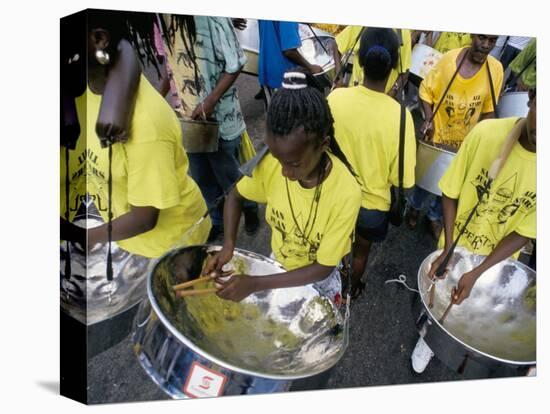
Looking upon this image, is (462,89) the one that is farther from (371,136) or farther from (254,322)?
(254,322)

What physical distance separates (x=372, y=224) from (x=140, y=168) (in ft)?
3.03

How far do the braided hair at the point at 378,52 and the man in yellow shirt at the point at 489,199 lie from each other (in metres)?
0.47

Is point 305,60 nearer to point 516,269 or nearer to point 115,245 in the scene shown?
point 115,245

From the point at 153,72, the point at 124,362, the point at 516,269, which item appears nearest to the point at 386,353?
the point at 516,269

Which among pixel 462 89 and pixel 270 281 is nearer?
pixel 270 281

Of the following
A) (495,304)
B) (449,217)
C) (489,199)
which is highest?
(489,199)

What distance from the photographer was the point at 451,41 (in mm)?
2256

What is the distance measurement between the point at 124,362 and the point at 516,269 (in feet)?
5.33

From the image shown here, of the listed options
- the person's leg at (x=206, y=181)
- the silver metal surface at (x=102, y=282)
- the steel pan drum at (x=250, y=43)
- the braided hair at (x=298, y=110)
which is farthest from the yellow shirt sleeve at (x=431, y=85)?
the silver metal surface at (x=102, y=282)

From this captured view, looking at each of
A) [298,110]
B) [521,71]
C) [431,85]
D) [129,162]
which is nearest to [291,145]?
[298,110]

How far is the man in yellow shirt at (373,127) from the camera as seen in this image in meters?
1.98

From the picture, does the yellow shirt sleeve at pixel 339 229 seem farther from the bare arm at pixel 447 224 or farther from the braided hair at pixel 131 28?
the braided hair at pixel 131 28

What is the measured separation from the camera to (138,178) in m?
1.79

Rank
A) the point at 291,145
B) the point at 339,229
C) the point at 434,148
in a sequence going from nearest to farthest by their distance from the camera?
the point at 291,145, the point at 339,229, the point at 434,148
